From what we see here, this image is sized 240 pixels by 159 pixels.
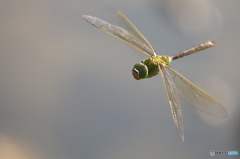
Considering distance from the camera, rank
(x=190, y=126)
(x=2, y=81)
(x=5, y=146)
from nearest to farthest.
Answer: (x=5, y=146)
(x=2, y=81)
(x=190, y=126)

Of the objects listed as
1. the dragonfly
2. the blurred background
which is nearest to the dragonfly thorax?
the dragonfly

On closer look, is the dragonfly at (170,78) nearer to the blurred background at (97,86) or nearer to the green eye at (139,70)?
the green eye at (139,70)

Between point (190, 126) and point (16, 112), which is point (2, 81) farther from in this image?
point (190, 126)

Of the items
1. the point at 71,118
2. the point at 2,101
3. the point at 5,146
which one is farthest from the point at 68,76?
the point at 5,146

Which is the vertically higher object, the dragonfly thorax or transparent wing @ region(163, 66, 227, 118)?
the dragonfly thorax

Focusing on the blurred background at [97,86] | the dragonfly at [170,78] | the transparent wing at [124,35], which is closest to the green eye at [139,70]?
the dragonfly at [170,78]

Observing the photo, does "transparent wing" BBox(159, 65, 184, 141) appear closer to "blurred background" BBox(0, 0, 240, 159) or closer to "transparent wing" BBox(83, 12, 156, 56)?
"transparent wing" BBox(83, 12, 156, 56)
